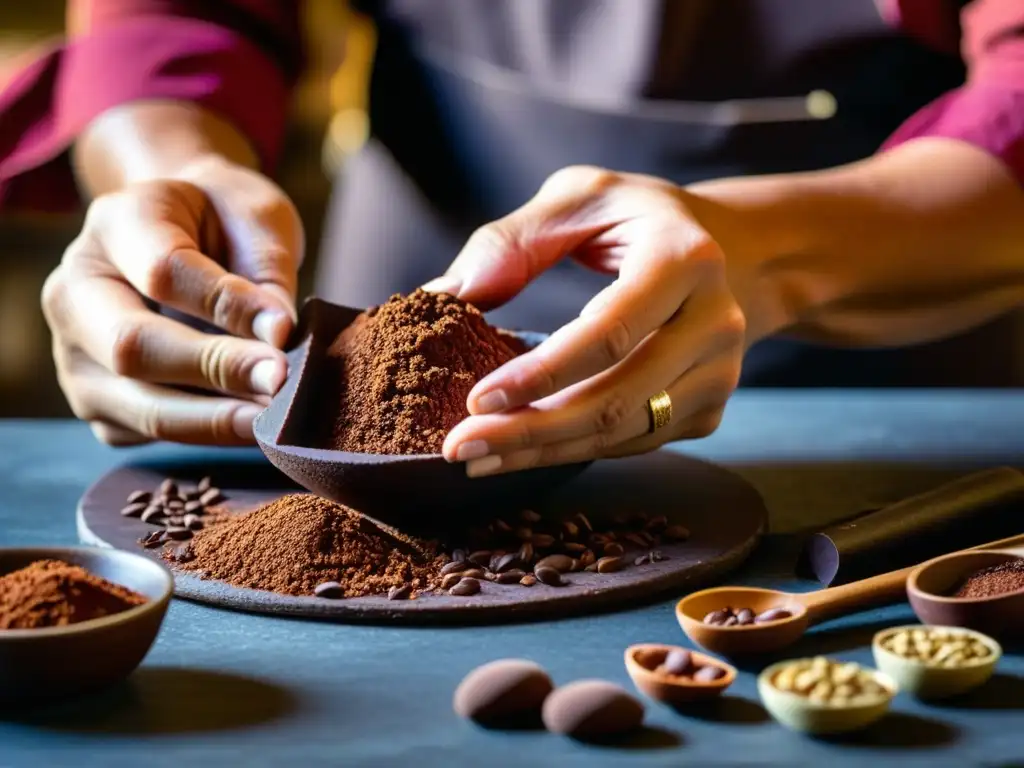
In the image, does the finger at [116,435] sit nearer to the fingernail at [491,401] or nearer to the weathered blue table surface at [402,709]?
the weathered blue table surface at [402,709]

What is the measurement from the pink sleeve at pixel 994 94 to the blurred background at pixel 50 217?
2.37 meters

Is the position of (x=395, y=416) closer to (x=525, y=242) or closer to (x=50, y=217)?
(x=525, y=242)

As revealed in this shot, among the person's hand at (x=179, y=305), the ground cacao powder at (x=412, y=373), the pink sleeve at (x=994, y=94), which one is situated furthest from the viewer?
the pink sleeve at (x=994, y=94)

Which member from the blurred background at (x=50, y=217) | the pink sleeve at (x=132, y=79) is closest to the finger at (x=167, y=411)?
the pink sleeve at (x=132, y=79)

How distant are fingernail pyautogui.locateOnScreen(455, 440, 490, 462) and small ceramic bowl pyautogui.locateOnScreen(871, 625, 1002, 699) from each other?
36 cm

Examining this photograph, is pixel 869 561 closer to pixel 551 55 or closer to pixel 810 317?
pixel 810 317

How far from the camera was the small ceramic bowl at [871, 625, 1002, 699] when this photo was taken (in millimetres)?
842

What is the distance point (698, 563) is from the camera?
3.67 feet

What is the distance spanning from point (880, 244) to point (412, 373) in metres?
0.74

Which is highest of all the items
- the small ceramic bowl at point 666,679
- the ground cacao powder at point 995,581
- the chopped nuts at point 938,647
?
the ground cacao powder at point 995,581

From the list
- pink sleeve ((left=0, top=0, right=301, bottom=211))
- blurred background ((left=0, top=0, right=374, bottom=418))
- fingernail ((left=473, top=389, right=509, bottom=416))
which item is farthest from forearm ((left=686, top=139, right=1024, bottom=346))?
blurred background ((left=0, top=0, right=374, bottom=418))

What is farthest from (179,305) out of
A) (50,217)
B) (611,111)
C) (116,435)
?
(50,217)

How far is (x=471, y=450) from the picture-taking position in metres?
1.06

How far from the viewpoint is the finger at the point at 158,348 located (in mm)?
1339
